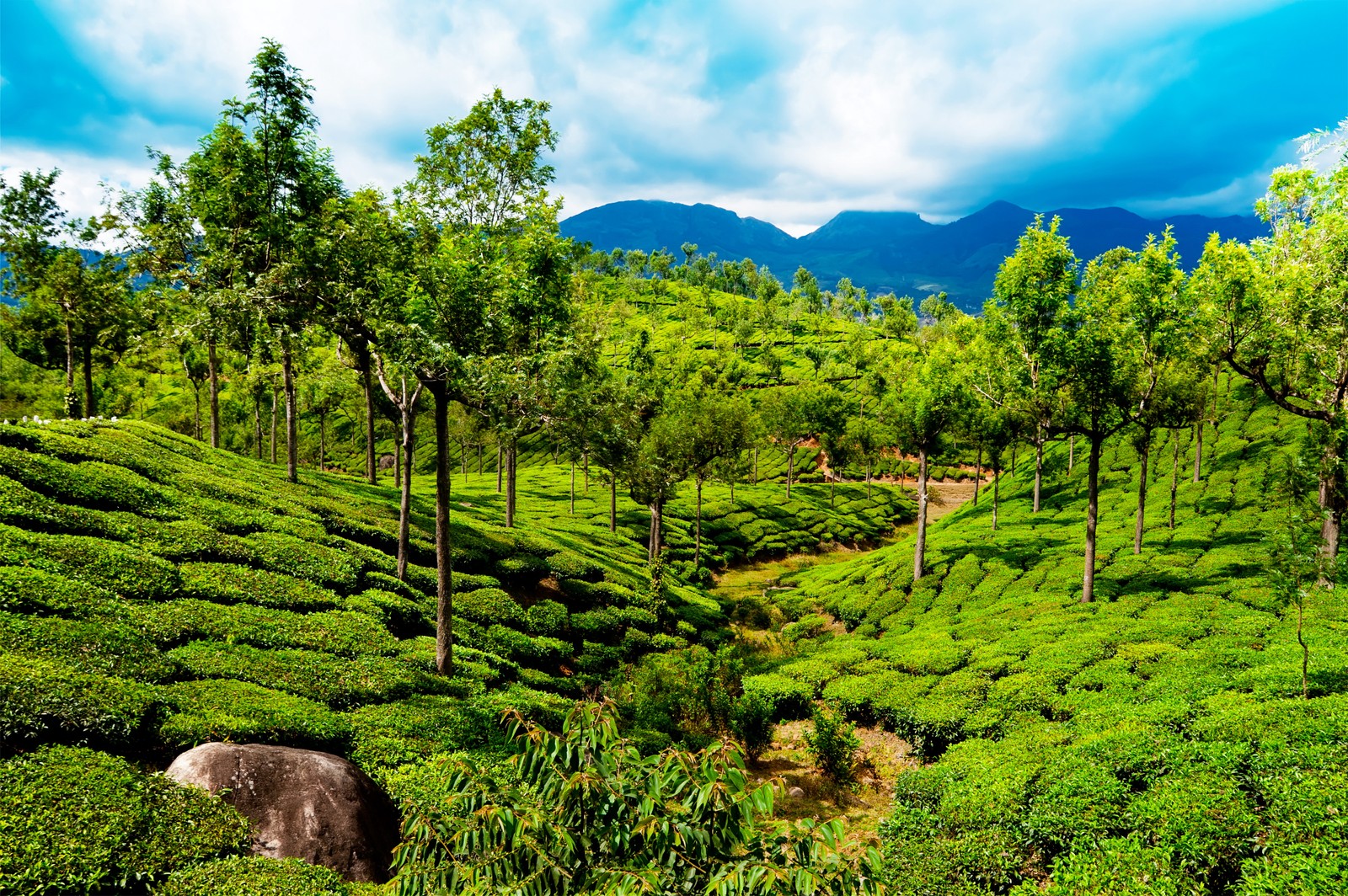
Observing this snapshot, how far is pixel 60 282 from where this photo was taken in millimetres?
34000

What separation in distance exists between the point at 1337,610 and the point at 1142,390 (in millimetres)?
9964

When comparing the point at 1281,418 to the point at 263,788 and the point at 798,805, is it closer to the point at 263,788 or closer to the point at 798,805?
the point at 798,805

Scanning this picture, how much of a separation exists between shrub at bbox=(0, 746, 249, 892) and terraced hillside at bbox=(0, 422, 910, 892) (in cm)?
3

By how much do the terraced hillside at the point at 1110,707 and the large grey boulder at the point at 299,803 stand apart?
9.80 m

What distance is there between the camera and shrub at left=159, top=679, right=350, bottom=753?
11172mm

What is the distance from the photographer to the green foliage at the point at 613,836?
4266mm

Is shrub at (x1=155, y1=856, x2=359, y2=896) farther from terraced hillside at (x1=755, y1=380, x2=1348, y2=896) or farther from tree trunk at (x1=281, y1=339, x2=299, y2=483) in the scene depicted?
tree trunk at (x1=281, y1=339, x2=299, y2=483)

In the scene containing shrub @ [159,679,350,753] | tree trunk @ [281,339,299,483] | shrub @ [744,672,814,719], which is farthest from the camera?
tree trunk @ [281,339,299,483]

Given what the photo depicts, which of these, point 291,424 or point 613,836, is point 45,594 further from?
point 291,424

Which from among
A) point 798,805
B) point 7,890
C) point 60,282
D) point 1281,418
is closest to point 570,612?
point 798,805

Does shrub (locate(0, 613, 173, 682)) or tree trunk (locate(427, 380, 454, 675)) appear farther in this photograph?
tree trunk (locate(427, 380, 454, 675))

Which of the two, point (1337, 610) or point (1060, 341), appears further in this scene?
point (1060, 341)

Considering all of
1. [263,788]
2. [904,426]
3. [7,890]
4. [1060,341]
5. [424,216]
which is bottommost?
[263,788]

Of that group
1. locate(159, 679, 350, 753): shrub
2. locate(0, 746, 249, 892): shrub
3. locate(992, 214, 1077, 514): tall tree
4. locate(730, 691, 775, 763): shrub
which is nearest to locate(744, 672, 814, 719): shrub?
locate(730, 691, 775, 763): shrub
